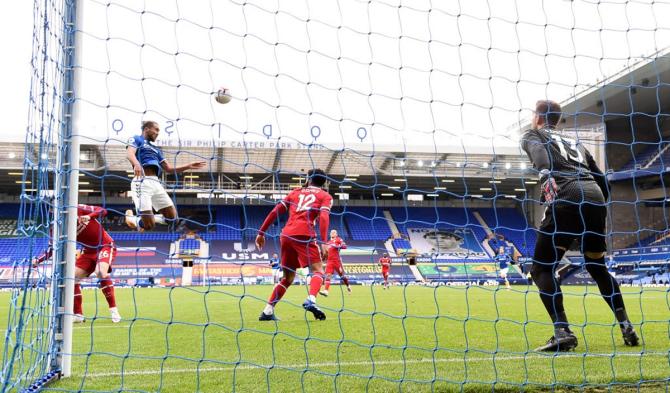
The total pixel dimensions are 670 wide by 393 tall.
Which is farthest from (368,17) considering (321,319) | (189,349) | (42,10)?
(321,319)

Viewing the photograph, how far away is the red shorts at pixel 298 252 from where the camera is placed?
21.6 ft

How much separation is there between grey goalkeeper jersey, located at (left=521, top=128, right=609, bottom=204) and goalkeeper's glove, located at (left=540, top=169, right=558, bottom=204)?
3 centimetres

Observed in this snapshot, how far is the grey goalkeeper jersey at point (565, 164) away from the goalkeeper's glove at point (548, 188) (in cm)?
3

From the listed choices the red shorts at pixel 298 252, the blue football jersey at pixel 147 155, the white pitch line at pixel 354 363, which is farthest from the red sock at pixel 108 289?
the white pitch line at pixel 354 363

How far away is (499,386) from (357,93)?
6.59 ft

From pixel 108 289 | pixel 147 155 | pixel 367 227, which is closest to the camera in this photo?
pixel 147 155

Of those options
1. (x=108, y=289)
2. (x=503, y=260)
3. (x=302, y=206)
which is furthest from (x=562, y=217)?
(x=503, y=260)

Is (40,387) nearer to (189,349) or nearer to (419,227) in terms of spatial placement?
(189,349)

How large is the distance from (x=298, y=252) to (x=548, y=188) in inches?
122

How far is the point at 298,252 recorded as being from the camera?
259 inches

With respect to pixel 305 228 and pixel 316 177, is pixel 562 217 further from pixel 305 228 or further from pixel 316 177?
pixel 305 228

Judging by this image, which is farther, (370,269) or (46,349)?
(370,269)

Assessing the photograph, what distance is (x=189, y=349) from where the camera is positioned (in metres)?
4.64

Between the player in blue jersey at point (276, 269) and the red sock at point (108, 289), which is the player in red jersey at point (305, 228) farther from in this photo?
the red sock at point (108, 289)
